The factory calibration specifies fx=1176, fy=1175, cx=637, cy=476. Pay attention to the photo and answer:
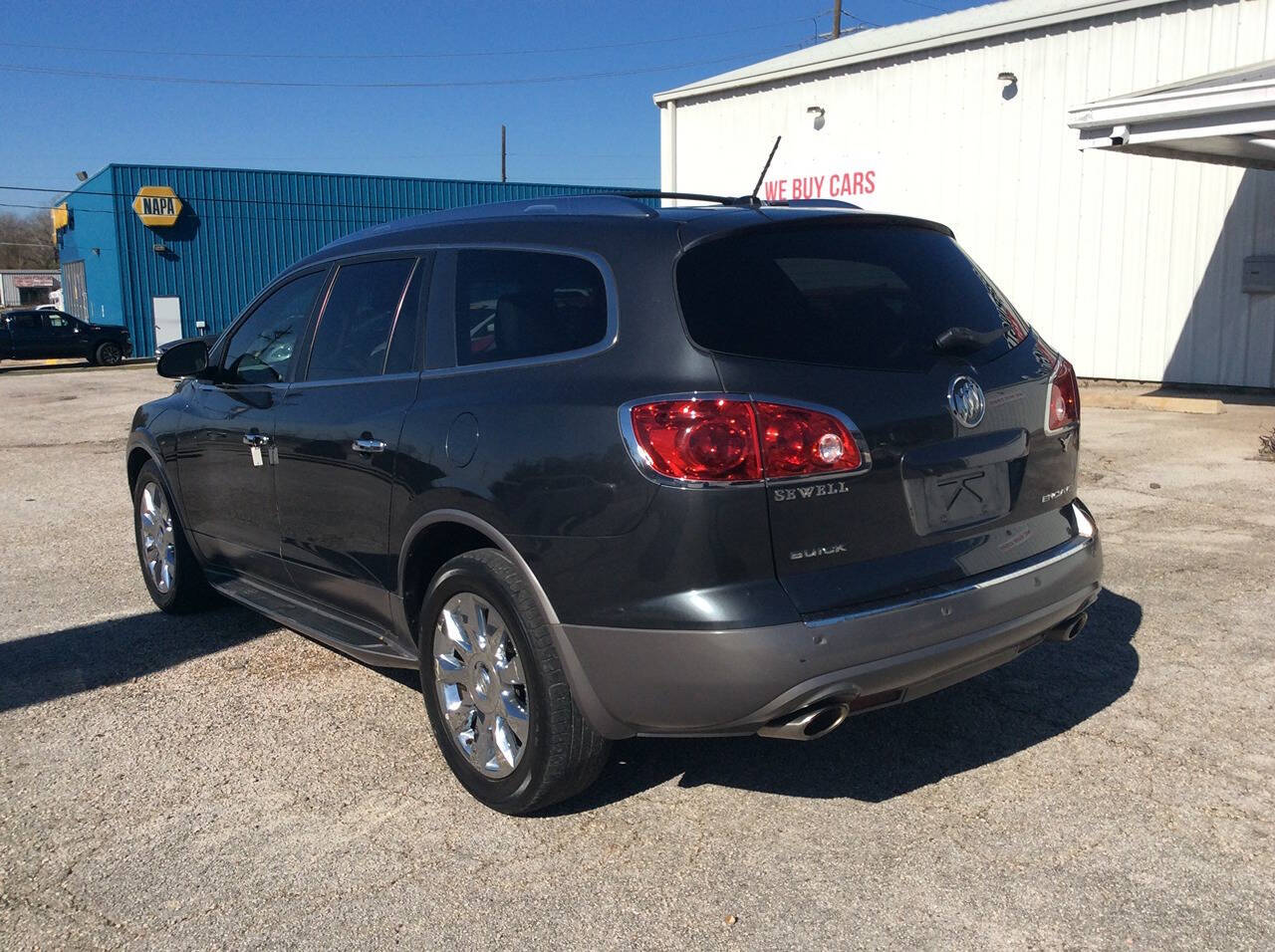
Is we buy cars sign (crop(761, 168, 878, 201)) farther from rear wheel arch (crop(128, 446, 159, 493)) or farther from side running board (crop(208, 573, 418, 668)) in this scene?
side running board (crop(208, 573, 418, 668))

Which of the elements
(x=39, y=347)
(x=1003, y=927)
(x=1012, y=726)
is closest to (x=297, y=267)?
(x=1012, y=726)

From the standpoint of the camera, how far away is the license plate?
3.24 metres

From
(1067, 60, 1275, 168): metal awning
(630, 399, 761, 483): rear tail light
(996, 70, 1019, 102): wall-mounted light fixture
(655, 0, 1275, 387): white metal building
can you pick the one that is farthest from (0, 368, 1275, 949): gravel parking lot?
(996, 70, 1019, 102): wall-mounted light fixture

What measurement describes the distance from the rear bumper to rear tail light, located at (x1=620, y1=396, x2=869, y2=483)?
396 mm

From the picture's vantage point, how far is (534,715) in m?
3.31

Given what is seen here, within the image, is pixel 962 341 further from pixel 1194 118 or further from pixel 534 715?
pixel 1194 118

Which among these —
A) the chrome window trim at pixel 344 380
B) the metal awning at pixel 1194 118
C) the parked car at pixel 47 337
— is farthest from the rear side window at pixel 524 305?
the parked car at pixel 47 337

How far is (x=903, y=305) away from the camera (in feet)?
11.4

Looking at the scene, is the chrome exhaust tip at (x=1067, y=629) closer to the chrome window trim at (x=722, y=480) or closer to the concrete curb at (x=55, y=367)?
the chrome window trim at (x=722, y=480)

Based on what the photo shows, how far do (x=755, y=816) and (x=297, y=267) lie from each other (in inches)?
116

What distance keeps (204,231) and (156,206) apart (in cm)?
172

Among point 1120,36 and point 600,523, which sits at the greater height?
point 1120,36

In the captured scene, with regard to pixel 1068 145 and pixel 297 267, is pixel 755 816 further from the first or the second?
pixel 1068 145

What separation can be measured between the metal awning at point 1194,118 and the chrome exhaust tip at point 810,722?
9.47 m
